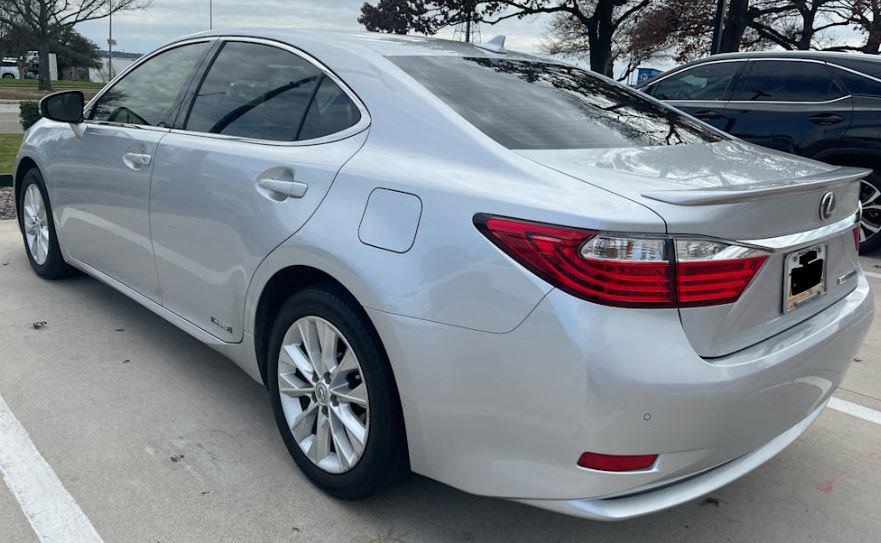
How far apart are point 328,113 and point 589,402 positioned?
1.45 metres

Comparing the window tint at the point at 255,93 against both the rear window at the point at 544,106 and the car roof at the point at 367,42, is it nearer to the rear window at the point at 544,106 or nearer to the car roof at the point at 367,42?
→ the car roof at the point at 367,42

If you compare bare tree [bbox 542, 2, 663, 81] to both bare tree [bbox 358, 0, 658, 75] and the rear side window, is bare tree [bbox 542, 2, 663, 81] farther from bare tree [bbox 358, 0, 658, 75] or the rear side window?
the rear side window

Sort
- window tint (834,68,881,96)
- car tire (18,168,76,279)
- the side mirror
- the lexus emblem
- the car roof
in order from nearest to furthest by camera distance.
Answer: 1. the lexus emblem
2. the car roof
3. the side mirror
4. car tire (18,168,76,279)
5. window tint (834,68,881,96)

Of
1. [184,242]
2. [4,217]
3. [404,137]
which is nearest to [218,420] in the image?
[184,242]

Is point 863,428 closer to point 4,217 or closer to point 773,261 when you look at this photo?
point 773,261

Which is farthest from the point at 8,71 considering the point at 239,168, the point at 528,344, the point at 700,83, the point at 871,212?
the point at 528,344

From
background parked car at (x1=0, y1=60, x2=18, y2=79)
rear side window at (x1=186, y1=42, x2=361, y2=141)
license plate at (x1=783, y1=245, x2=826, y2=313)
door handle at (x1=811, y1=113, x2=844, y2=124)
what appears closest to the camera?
license plate at (x1=783, y1=245, x2=826, y2=313)

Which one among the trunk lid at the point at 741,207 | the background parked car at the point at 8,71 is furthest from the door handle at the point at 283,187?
the background parked car at the point at 8,71

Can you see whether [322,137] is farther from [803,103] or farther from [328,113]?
A: [803,103]

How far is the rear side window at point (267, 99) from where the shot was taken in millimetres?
2707

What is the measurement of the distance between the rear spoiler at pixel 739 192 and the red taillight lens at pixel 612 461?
0.64 m

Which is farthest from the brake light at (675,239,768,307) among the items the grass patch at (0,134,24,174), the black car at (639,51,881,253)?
the grass patch at (0,134,24,174)

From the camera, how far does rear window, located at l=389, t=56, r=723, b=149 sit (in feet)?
7.93

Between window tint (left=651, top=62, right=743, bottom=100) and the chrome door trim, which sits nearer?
the chrome door trim
